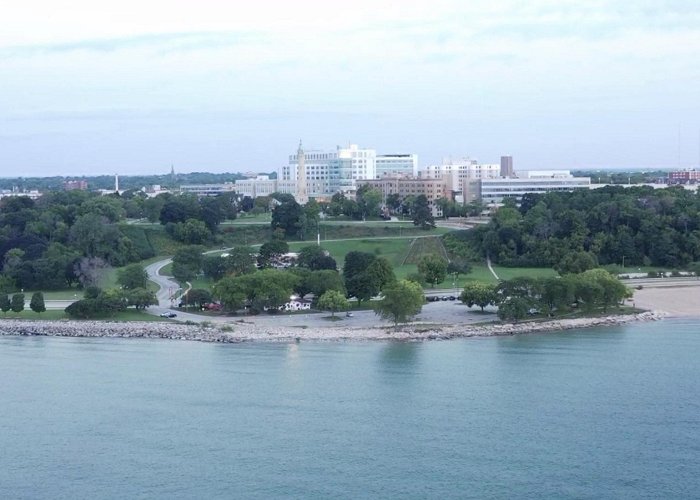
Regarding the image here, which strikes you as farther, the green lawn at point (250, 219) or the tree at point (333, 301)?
the green lawn at point (250, 219)

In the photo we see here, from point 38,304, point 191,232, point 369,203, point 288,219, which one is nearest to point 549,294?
point 38,304

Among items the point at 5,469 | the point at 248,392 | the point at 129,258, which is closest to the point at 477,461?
the point at 248,392

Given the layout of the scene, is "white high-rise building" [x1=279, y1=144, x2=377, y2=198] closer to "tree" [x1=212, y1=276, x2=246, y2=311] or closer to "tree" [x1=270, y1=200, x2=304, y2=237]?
"tree" [x1=270, y1=200, x2=304, y2=237]

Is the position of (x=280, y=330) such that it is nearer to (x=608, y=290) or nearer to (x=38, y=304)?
(x=38, y=304)

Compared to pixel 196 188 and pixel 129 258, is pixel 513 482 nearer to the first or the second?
pixel 129 258

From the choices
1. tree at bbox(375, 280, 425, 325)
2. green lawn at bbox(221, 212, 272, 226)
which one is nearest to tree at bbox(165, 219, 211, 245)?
green lawn at bbox(221, 212, 272, 226)

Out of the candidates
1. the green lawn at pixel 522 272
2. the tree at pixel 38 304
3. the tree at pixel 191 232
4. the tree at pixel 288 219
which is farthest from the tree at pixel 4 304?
the tree at pixel 288 219

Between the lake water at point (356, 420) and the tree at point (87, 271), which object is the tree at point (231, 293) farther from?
the tree at point (87, 271)
